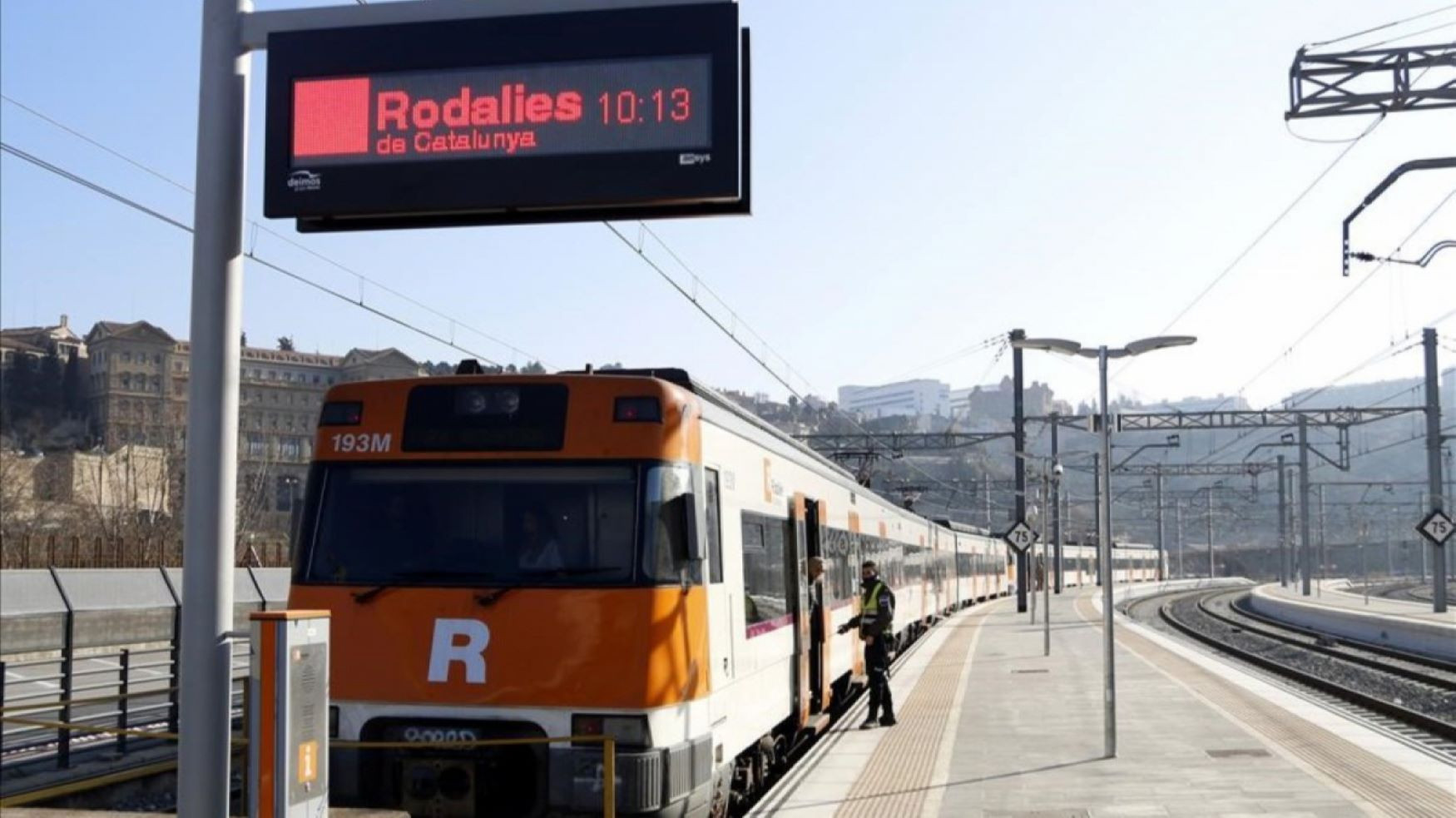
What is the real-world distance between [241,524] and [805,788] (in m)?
38.7

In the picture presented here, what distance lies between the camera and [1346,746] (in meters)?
15.1

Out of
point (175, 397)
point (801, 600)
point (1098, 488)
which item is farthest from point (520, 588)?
point (175, 397)

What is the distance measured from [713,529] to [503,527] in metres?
1.53

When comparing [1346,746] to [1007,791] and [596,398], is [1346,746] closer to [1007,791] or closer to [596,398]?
[1007,791]

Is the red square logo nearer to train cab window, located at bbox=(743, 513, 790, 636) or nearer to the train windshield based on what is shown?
the train windshield

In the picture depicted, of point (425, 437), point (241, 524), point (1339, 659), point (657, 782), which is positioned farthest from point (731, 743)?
point (241, 524)

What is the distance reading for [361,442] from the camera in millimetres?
9750

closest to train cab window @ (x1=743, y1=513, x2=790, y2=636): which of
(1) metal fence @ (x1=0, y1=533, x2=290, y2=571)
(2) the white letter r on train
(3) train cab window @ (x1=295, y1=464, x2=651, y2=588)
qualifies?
(3) train cab window @ (x1=295, y1=464, x2=651, y2=588)

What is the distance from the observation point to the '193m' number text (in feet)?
31.9

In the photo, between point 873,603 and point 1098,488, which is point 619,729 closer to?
point 873,603

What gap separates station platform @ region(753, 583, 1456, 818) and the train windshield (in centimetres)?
327

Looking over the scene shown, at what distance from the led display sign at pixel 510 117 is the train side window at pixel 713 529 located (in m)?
3.28

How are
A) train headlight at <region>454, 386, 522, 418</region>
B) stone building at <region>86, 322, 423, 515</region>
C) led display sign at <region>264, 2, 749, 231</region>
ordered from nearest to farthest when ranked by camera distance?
led display sign at <region>264, 2, 749, 231</region>
train headlight at <region>454, 386, 522, 418</region>
stone building at <region>86, 322, 423, 515</region>

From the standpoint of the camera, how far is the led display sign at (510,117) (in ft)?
23.4
